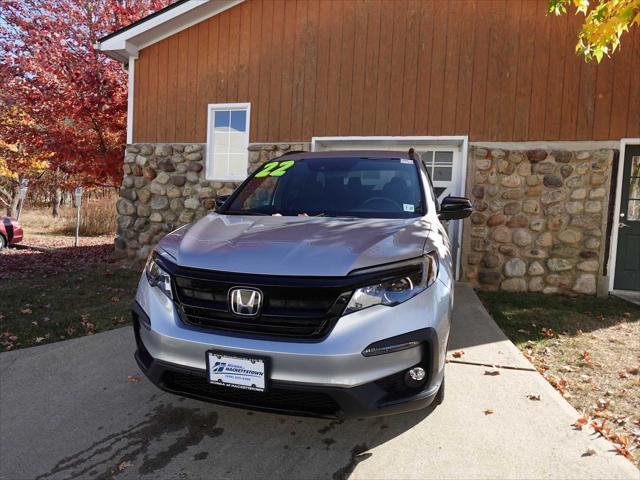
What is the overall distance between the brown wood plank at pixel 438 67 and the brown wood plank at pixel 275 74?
2658 millimetres

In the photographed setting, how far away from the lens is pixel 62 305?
19.1ft

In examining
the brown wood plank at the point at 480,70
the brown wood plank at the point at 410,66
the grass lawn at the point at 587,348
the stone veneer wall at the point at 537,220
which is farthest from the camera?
the brown wood plank at the point at 410,66

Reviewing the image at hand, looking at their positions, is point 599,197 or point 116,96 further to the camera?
point 116,96

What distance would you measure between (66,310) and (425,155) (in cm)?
593

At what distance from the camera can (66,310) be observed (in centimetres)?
559

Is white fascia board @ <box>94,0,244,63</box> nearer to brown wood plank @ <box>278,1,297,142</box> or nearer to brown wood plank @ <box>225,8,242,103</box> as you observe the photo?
brown wood plank @ <box>225,8,242,103</box>

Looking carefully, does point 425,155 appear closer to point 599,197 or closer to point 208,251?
point 599,197

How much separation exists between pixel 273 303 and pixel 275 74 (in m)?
6.73

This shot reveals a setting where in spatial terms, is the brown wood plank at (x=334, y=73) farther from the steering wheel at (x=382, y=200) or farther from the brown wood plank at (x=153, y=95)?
the steering wheel at (x=382, y=200)

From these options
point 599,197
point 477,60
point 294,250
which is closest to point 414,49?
point 477,60

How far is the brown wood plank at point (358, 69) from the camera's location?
768 centimetres

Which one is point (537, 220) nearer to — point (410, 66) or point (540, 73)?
point (540, 73)

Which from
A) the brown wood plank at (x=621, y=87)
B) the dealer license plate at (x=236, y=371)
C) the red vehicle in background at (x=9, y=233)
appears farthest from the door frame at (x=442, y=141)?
the red vehicle in background at (x=9, y=233)

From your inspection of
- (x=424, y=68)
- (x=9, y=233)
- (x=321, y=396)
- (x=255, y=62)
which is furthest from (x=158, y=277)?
(x=9, y=233)
